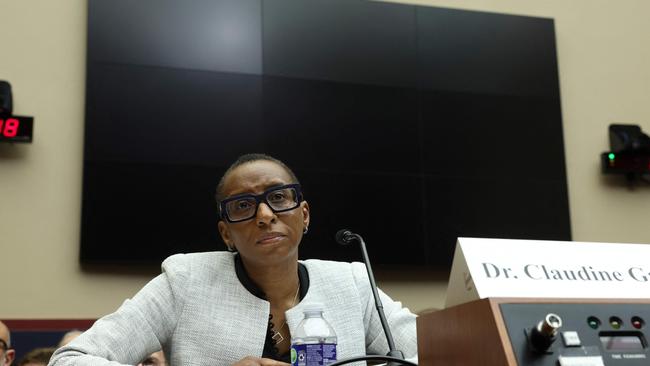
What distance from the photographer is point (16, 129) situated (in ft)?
13.9

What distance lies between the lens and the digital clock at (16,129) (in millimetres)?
4223

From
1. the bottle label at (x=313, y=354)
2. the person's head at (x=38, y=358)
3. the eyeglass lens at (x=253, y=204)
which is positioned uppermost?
the eyeglass lens at (x=253, y=204)

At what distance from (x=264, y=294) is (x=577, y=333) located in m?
0.91

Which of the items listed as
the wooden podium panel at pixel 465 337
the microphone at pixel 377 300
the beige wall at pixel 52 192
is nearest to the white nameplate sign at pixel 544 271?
the wooden podium panel at pixel 465 337

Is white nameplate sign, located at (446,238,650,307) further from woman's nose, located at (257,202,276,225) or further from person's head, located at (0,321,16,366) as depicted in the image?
person's head, located at (0,321,16,366)

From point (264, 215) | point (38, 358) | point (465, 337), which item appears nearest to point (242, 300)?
point (264, 215)

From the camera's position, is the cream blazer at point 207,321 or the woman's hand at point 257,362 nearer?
the woman's hand at point 257,362

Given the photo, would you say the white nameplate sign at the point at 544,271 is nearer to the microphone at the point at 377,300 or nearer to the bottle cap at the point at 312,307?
the microphone at the point at 377,300

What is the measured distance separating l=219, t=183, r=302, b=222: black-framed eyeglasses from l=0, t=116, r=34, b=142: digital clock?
2862 mm

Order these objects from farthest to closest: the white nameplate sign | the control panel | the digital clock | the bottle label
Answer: the digital clock → the bottle label → the white nameplate sign → the control panel

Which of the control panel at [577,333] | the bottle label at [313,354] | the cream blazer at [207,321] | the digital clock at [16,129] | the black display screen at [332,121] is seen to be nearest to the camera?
the control panel at [577,333]

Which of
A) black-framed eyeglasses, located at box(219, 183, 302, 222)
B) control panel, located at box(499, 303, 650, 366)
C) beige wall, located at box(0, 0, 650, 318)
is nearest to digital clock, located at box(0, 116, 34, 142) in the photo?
beige wall, located at box(0, 0, 650, 318)

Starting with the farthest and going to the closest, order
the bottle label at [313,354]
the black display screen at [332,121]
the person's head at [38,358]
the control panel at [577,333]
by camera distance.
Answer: the black display screen at [332,121], the person's head at [38,358], the bottle label at [313,354], the control panel at [577,333]

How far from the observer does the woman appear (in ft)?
5.49
